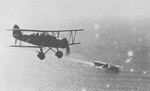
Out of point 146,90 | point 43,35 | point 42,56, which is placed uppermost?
point 43,35

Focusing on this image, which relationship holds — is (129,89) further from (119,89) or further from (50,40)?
(50,40)

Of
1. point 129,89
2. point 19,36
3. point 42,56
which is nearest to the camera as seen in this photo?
point 42,56

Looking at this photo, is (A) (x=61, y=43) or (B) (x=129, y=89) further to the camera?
(B) (x=129, y=89)

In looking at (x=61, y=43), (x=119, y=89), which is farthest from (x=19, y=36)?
(x=119, y=89)

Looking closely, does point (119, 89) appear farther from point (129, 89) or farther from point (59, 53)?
point (59, 53)

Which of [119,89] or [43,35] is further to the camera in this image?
[119,89]

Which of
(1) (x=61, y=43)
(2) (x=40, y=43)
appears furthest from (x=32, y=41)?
(1) (x=61, y=43)

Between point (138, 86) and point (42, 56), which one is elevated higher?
point (42, 56)

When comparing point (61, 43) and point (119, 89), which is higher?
point (61, 43)

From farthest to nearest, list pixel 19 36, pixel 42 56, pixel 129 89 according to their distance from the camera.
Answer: pixel 129 89
pixel 19 36
pixel 42 56
